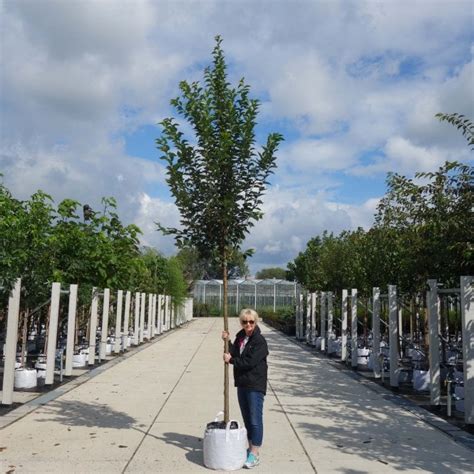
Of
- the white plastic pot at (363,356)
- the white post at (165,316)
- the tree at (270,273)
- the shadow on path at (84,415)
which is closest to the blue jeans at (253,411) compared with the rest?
the shadow on path at (84,415)

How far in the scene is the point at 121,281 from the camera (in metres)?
16.1

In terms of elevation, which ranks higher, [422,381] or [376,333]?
[376,333]

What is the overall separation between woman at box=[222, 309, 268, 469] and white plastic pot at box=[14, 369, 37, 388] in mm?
5946

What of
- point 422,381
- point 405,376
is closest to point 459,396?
point 422,381

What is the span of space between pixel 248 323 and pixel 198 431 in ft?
7.17

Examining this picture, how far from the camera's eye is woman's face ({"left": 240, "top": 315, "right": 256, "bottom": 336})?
541 centimetres

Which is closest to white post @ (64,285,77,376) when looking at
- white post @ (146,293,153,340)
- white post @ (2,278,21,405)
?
white post @ (2,278,21,405)

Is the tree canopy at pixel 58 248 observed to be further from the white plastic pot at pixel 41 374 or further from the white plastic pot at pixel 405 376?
the white plastic pot at pixel 405 376

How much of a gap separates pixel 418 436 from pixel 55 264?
29.3ft

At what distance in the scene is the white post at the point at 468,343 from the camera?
723cm

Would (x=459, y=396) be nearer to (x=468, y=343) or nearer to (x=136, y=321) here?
(x=468, y=343)

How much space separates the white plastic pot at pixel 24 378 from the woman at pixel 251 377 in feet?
19.5

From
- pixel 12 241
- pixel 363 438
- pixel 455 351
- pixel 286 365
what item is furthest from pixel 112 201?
pixel 363 438

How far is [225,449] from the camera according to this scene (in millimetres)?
5199
